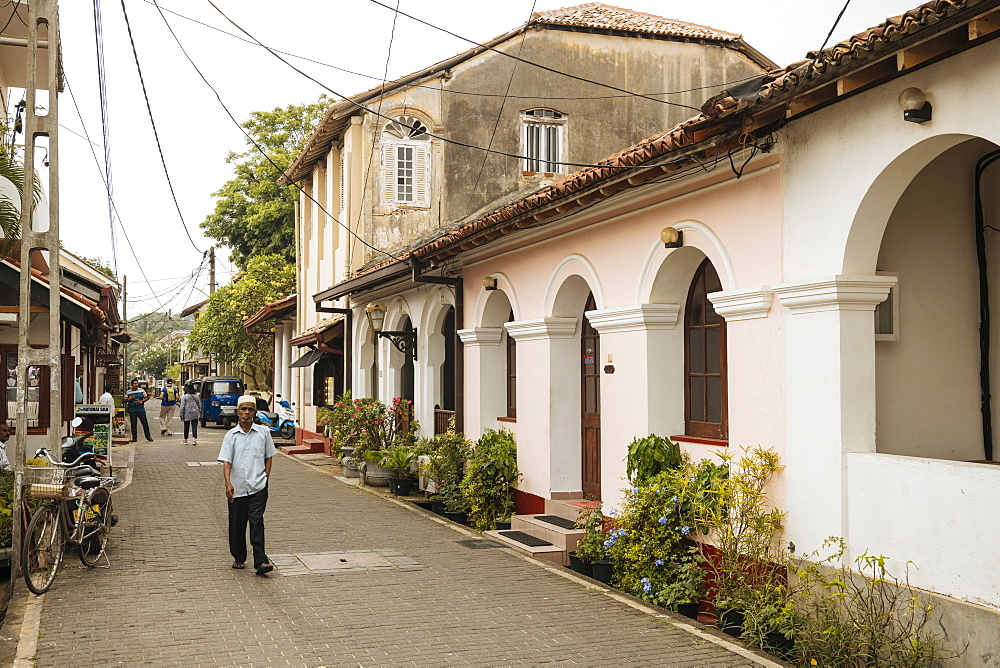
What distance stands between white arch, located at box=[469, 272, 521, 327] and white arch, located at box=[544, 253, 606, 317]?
840 mm

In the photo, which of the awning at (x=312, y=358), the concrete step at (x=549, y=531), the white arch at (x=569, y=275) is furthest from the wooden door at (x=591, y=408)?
the awning at (x=312, y=358)

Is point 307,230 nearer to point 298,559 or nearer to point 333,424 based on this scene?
point 333,424

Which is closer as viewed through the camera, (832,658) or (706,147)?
(832,658)

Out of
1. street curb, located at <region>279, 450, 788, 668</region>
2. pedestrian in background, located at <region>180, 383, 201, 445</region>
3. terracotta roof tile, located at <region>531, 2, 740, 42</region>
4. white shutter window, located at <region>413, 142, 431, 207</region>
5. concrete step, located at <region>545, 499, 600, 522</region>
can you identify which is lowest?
street curb, located at <region>279, 450, 788, 668</region>

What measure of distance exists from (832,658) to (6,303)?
11456 mm

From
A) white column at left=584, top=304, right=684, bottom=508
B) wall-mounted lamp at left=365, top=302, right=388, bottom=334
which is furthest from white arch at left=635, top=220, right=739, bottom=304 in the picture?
wall-mounted lamp at left=365, top=302, right=388, bottom=334

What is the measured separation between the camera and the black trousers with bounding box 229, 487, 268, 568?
921cm

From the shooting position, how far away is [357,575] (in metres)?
9.21

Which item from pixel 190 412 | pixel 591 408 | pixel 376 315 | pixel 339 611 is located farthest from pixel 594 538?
pixel 190 412

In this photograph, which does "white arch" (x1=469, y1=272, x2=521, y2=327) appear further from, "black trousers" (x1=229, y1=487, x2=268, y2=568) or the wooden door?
"black trousers" (x1=229, y1=487, x2=268, y2=568)

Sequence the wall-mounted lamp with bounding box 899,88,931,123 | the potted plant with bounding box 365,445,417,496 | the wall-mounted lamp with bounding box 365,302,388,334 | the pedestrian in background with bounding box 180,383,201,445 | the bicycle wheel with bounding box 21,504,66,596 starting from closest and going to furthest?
the wall-mounted lamp with bounding box 899,88,931,123 → the bicycle wheel with bounding box 21,504,66,596 → the potted plant with bounding box 365,445,417,496 → the wall-mounted lamp with bounding box 365,302,388,334 → the pedestrian in background with bounding box 180,383,201,445

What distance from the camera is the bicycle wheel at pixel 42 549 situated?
8.12 metres

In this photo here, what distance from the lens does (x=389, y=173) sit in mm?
19828

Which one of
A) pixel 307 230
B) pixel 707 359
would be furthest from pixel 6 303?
pixel 307 230
